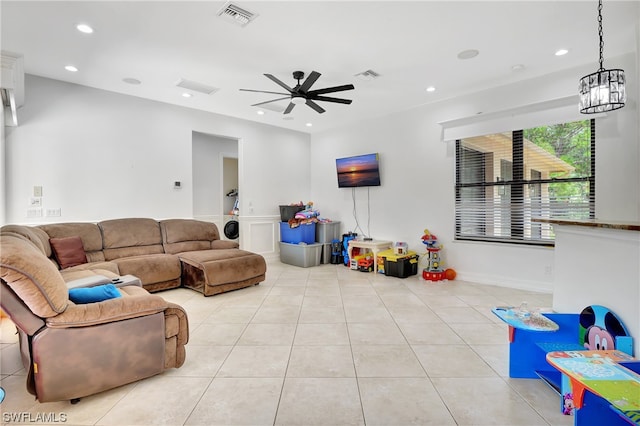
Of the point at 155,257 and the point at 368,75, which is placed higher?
the point at 368,75

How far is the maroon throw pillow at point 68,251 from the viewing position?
12.0 feet

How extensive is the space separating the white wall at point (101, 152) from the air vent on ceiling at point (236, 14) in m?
2.93

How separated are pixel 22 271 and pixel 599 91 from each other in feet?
13.3

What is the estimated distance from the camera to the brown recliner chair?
164 centimetres

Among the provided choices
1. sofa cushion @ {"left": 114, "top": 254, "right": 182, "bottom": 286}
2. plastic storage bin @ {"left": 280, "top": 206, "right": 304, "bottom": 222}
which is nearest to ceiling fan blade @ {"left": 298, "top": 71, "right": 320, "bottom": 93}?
sofa cushion @ {"left": 114, "top": 254, "right": 182, "bottom": 286}

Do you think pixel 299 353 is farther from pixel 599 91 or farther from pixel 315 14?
pixel 599 91

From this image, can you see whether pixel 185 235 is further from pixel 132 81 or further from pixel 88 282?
pixel 88 282

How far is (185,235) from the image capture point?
16.4 feet

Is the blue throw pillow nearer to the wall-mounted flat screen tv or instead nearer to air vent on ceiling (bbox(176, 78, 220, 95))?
air vent on ceiling (bbox(176, 78, 220, 95))

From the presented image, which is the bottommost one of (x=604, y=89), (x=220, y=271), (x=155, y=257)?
(x=220, y=271)

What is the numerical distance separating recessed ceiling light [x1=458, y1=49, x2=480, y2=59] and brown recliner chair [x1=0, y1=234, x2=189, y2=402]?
3.90 metres

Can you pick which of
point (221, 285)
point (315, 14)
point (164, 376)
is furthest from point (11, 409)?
point (315, 14)

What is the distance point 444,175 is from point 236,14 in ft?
12.5

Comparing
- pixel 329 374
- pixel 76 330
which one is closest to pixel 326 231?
pixel 329 374
